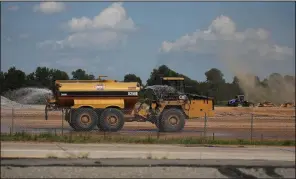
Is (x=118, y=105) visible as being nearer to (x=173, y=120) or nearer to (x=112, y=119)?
(x=112, y=119)

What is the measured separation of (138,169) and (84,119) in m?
13.0

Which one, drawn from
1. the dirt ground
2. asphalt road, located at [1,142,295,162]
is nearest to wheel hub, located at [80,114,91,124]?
the dirt ground

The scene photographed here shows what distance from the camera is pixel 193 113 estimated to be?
2608 cm

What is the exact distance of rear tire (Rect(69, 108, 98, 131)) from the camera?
24734 millimetres

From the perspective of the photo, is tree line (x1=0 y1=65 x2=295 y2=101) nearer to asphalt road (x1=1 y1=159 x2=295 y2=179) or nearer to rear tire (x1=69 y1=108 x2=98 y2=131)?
rear tire (x1=69 y1=108 x2=98 y2=131)

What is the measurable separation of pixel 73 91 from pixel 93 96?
100 cm

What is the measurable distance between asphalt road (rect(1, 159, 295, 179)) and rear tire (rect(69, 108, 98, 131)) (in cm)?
1148

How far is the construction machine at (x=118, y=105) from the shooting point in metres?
24.8

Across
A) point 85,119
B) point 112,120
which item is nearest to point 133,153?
point 112,120

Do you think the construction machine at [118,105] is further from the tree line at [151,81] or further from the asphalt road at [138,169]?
the asphalt road at [138,169]

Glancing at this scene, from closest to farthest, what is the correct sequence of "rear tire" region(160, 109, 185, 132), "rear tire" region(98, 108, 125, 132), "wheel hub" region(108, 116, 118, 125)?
"rear tire" region(98, 108, 125, 132) → "wheel hub" region(108, 116, 118, 125) → "rear tire" region(160, 109, 185, 132)

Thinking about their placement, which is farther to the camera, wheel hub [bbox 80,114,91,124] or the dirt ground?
wheel hub [bbox 80,114,91,124]

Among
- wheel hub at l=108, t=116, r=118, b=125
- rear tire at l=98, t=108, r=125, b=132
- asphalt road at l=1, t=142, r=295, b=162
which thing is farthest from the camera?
wheel hub at l=108, t=116, r=118, b=125

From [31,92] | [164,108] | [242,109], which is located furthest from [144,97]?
[242,109]
